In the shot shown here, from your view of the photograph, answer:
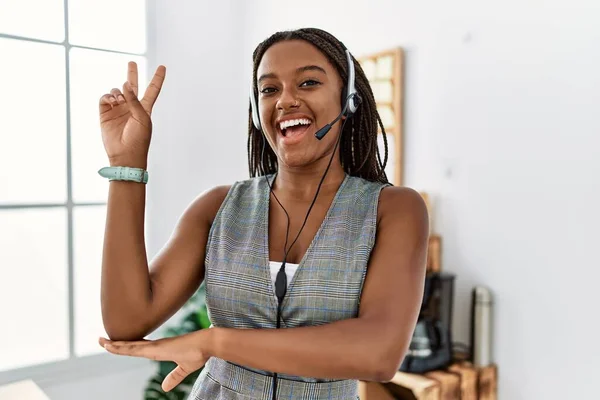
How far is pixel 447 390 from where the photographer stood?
1.79 metres

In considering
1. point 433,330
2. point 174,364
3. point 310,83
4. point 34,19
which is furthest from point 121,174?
point 34,19

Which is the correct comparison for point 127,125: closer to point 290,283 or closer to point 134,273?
point 134,273

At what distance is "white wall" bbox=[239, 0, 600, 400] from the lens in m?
1.66

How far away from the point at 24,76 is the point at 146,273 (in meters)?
1.94

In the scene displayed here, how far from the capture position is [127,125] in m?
0.89

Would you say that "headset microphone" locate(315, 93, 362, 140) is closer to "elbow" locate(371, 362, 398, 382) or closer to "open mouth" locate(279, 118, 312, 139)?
"open mouth" locate(279, 118, 312, 139)

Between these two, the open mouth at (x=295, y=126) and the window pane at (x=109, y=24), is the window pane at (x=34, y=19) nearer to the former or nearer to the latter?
the window pane at (x=109, y=24)

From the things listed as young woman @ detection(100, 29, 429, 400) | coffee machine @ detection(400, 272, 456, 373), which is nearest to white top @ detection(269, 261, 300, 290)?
young woman @ detection(100, 29, 429, 400)

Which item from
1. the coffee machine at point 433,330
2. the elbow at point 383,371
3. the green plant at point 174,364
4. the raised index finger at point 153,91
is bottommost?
the green plant at point 174,364

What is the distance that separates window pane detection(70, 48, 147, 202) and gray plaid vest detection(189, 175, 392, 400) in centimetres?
182

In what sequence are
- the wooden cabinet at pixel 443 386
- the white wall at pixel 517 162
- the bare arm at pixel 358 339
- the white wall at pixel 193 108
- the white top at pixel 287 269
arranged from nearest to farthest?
the bare arm at pixel 358 339 < the white top at pixel 287 269 < the white wall at pixel 517 162 < the wooden cabinet at pixel 443 386 < the white wall at pixel 193 108

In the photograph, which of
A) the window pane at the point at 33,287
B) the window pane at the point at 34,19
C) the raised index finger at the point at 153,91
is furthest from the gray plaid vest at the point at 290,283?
the window pane at the point at 34,19

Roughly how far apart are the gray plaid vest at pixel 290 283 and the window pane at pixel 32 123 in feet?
5.98

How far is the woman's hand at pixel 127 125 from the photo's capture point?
881 mm
